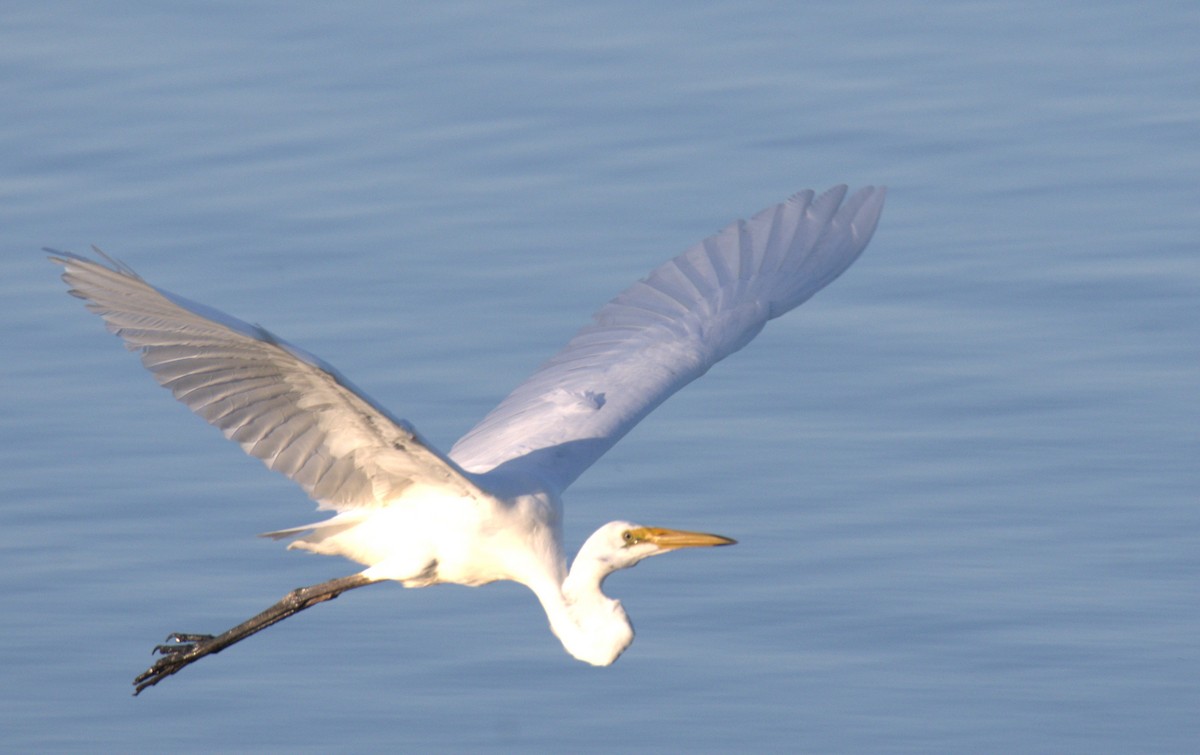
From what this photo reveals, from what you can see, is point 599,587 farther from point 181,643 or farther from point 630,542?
point 181,643

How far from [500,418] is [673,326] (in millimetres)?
859

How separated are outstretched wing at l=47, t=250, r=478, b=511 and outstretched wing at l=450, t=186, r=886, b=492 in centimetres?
77

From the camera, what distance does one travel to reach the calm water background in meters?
9.38

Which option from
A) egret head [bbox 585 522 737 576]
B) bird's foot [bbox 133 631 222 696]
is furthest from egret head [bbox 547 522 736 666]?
bird's foot [bbox 133 631 222 696]

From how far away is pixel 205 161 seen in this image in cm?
1331

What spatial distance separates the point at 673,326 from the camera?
10164 mm

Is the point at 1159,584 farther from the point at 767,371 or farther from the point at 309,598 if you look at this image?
the point at 309,598

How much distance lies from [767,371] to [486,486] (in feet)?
10.4

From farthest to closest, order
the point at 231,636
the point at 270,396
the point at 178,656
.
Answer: the point at 178,656 < the point at 231,636 < the point at 270,396

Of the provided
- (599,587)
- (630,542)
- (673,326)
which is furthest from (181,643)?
(673,326)

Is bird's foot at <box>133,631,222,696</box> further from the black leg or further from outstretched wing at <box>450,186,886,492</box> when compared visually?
outstretched wing at <box>450,186,886,492</box>

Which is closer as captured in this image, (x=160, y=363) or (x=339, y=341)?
(x=160, y=363)

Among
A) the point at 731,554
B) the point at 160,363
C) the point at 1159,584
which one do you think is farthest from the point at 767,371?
the point at 160,363

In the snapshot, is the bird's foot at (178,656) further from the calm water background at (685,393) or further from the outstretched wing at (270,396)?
the outstretched wing at (270,396)
